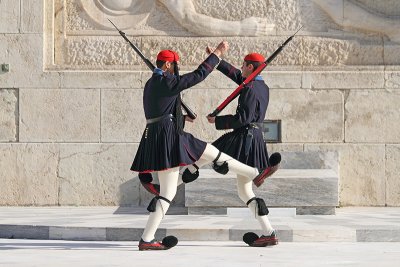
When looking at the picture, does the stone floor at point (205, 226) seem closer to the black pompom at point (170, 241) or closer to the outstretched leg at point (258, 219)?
the outstretched leg at point (258, 219)

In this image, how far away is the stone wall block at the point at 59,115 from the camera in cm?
1333

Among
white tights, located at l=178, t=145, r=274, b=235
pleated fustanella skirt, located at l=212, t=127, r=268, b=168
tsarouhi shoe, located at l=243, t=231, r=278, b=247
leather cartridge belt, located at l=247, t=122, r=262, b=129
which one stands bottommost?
tsarouhi shoe, located at l=243, t=231, r=278, b=247

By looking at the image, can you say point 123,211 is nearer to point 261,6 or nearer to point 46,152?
point 46,152

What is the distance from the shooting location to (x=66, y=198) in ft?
43.6

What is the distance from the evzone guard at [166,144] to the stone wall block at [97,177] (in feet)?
12.7

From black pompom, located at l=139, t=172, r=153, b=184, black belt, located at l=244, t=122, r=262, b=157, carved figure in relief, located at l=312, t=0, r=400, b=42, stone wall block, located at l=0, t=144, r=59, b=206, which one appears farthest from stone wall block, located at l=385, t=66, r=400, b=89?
black pompom, located at l=139, t=172, r=153, b=184

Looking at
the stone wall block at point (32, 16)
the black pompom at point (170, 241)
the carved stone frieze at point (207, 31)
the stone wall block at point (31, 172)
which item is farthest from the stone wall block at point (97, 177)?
the black pompom at point (170, 241)

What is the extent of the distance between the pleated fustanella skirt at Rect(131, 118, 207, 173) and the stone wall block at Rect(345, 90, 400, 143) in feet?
14.0

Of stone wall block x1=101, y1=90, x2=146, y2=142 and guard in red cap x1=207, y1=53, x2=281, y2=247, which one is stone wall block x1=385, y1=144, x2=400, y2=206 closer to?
stone wall block x1=101, y1=90, x2=146, y2=142

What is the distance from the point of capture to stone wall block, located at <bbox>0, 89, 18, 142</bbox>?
527 inches

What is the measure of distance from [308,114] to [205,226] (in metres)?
3.25

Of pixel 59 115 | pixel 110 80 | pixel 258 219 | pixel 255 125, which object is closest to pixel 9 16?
pixel 59 115

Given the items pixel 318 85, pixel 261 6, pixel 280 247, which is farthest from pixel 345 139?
pixel 280 247

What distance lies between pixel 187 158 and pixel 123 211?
11.1 ft
